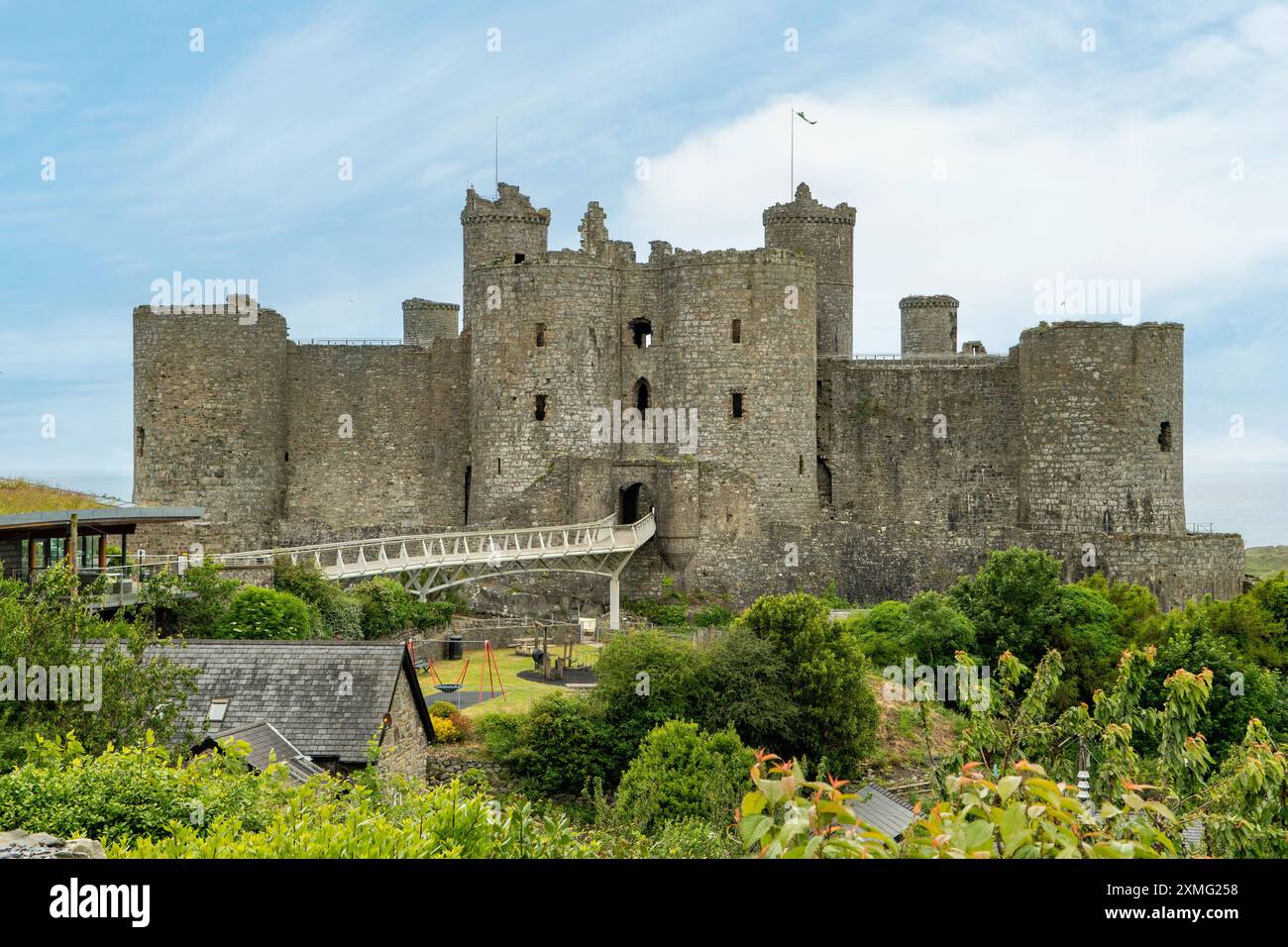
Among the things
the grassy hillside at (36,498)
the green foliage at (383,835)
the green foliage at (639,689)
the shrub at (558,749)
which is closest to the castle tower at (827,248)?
the green foliage at (639,689)

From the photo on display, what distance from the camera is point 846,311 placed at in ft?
156

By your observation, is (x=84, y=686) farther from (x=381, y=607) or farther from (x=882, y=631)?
(x=882, y=631)

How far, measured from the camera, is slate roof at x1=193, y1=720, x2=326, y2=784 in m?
18.1

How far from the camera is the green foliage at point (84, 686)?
1784 centimetres

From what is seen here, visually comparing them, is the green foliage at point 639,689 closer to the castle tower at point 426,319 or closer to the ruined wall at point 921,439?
the ruined wall at point 921,439

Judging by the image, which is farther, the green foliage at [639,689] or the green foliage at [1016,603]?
the green foliage at [1016,603]

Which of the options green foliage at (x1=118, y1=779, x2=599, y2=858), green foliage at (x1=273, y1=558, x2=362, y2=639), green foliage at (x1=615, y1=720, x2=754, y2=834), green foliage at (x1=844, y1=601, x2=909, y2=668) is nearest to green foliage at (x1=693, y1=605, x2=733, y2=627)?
green foliage at (x1=844, y1=601, x2=909, y2=668)

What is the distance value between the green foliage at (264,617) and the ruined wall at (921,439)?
2006 cm

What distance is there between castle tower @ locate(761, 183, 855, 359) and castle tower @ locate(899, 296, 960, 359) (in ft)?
16.3

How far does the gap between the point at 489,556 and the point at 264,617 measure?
826 centimetres

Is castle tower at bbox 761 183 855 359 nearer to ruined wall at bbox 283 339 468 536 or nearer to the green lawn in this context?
ruined wall at bbox 283 339 468 536
